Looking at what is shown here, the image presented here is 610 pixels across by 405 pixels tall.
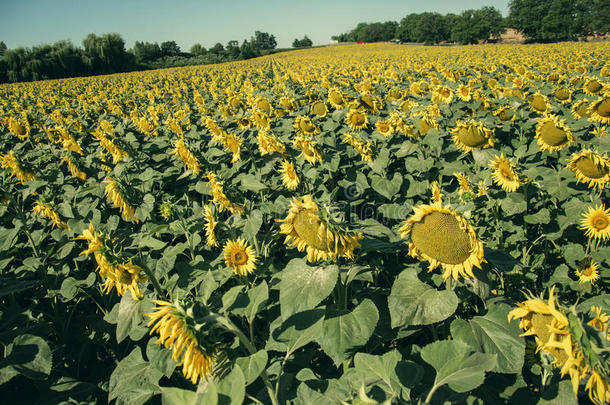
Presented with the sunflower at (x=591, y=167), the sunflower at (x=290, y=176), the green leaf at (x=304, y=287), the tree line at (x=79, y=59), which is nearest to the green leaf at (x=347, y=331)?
the green leaf at (x=304, y=287)

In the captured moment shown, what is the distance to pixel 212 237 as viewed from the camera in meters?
3.06

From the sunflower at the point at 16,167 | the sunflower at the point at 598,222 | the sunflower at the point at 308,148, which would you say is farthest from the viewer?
the sunflower at the point at 16,167

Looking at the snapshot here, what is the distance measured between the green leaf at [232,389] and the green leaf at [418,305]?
804 mm

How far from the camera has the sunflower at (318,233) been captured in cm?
165

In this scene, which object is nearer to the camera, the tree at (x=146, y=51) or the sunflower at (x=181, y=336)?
the sunflower at (x=181, y=336)

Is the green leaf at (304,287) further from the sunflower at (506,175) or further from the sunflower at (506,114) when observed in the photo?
the sunflower at (506,114)

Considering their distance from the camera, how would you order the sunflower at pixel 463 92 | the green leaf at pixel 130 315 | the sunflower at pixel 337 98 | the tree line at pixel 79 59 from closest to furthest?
1. the green leaf at pixel 130 315
2. the sunflower at pixel 463 92
3. the sunflower at pixel 337 98
4. the tree line at pixel 79 59

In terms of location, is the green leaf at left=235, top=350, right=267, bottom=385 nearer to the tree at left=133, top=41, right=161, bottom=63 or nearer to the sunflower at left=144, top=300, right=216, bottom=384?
the sunflower at left=144, top=300, right=216, bottom=384

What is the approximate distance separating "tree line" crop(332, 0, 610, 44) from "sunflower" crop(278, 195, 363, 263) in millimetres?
68730

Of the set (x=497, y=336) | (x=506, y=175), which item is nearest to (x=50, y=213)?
(x=497, y=336)

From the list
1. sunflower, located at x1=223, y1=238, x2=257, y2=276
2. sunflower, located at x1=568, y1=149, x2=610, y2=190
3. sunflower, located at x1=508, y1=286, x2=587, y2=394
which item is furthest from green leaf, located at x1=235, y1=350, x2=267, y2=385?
sunflower, located at x1=568, y1=149, x2=610, y2=190

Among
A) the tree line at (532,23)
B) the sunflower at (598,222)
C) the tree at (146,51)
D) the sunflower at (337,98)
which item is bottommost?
the sunflower at (598,222)

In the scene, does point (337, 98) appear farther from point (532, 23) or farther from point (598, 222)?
point (532, 23)

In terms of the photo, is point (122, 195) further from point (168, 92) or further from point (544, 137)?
point (168, 92)
